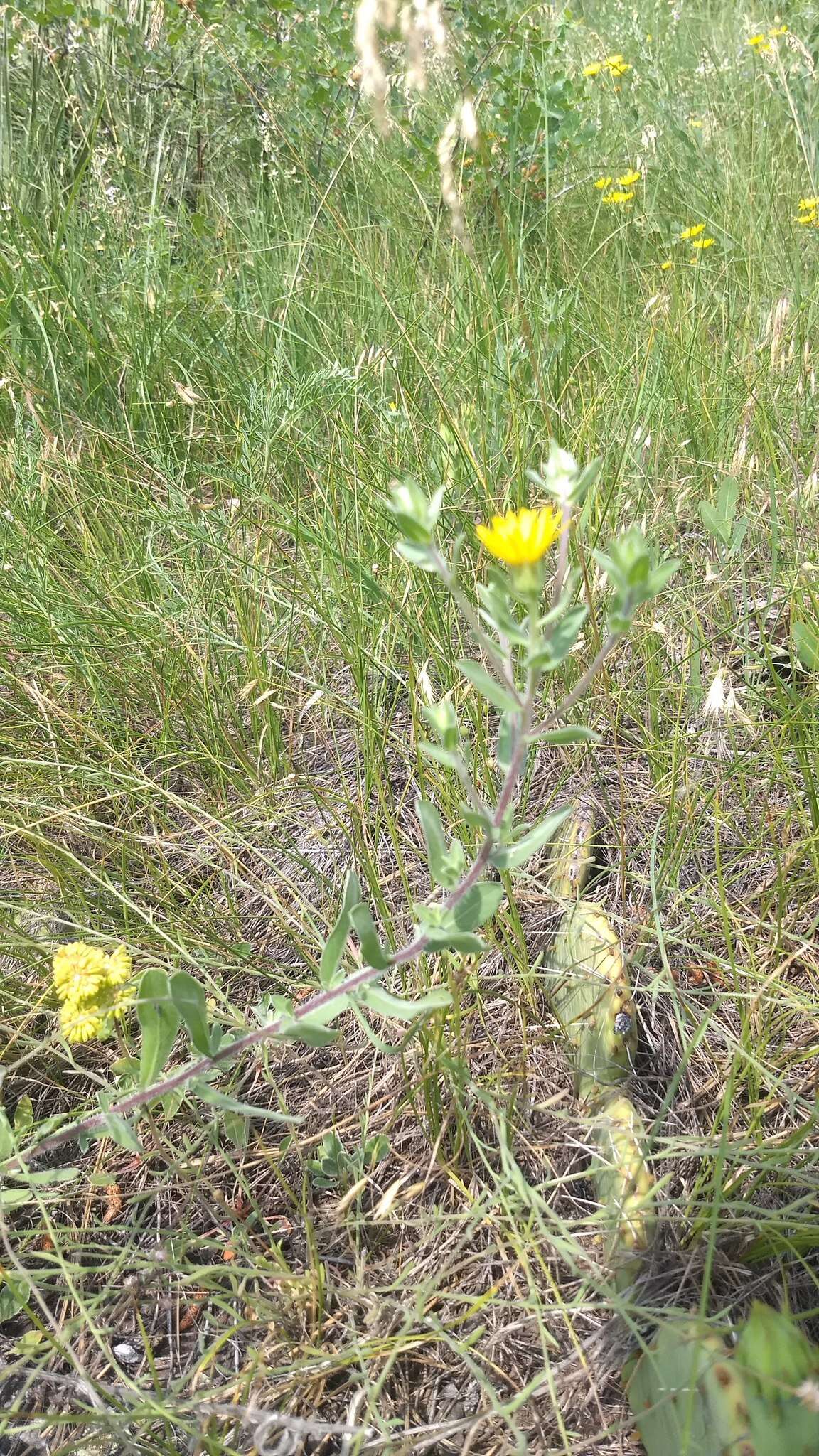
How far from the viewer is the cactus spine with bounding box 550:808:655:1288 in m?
0.90

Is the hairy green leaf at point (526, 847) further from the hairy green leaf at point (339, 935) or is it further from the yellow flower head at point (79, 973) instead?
the yellow flower head at point (79, 973)

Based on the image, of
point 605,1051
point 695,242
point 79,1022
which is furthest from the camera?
point 695,242

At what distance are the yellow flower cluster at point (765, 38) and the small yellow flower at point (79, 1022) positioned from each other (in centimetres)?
271

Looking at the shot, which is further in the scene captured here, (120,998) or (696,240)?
(696,240)

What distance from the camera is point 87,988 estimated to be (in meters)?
0.90

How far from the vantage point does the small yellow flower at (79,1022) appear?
2.94ft

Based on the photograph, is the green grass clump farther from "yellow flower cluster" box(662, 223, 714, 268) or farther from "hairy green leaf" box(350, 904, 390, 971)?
"hairy green leaf" box(350, 904, 390, 971)

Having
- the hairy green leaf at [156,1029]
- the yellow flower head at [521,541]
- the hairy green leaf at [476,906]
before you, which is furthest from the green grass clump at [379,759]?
the yellow flower head at [521,541]

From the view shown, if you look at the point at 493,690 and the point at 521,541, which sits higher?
the point at 521,541

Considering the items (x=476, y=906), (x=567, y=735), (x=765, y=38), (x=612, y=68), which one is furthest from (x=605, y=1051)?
(x=765, y=38)

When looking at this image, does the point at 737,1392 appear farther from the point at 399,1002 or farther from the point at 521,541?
the point at 521,541

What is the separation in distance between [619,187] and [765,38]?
0.85 meters

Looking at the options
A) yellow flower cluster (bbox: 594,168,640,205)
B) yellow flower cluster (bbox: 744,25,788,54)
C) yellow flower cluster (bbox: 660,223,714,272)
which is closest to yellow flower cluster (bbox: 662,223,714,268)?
yellow flower cluster (bbox: 660,223,714,272)

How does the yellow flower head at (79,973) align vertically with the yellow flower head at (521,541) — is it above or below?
below
